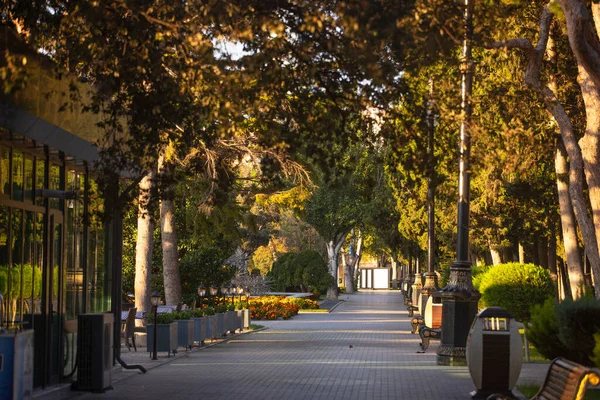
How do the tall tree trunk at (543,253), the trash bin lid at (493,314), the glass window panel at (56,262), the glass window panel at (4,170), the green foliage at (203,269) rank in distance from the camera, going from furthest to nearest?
the tall tree trunk at (543,253), the green foliage at (203,269), the glass window panel at (56,262), the trash bin lid at (493,314), the glass window panel at (4,170)

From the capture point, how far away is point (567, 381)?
10281 mm

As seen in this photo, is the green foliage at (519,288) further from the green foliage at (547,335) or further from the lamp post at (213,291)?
the green foliage at (547,335)

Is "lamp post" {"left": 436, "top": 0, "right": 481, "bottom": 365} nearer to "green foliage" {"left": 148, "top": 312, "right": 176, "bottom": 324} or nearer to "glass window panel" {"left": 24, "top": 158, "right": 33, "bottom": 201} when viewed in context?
"green foliage" {"left": 148, "top": 312, "right": 176, "bottom": 324}

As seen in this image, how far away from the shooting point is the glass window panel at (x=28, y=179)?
16703 millimetres

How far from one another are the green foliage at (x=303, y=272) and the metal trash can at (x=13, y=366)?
65254mm

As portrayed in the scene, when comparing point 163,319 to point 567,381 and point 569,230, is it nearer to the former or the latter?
point 569,230

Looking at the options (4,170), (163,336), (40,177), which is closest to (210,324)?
(163,336)

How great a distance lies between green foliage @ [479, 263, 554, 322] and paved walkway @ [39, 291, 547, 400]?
4.30 metres

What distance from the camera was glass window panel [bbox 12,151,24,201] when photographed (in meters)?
16.2

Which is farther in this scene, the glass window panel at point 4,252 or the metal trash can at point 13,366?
the glass window panel at point 4,252

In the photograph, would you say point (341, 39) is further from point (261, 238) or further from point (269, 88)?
point (261, 238)

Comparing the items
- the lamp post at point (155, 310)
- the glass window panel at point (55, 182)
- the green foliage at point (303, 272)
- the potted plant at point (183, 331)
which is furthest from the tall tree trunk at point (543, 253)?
the glass window panel at point (55, 182)

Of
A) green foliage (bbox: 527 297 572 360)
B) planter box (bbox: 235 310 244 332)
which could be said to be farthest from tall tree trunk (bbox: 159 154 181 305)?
green foliage (bbox: 527 297 572 360)

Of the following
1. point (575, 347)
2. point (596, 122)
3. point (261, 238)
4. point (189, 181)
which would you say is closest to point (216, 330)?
point (189, 181)
